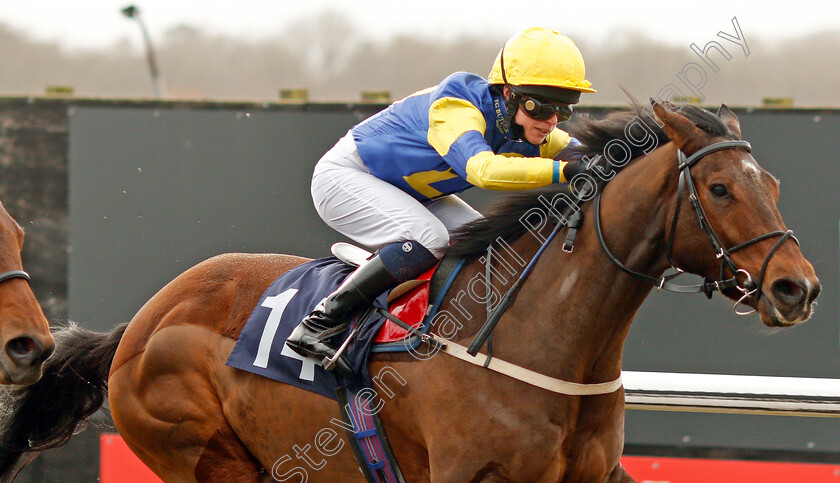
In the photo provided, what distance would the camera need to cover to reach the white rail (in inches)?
148

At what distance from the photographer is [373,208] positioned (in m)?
3.09

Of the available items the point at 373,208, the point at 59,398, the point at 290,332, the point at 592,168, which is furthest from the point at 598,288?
the point at 59,398

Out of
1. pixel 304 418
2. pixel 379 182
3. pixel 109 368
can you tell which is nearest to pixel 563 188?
pixel 379 182

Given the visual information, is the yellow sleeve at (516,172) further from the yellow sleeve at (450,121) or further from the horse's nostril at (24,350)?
the horse's nostril at (24,350)

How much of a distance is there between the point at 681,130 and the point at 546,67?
0.52 meters

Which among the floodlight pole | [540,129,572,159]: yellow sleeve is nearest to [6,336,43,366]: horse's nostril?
[540,129,572,159]: yellow sleeve

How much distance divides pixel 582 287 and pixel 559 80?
2.20 feet

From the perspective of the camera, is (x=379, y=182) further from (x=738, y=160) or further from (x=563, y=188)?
(x=738, y=160)

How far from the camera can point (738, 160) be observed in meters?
2.44

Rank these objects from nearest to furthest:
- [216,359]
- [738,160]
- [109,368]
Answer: [738,160] < [216,359] < [109,368]

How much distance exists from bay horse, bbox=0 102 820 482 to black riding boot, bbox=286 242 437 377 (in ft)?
0.47

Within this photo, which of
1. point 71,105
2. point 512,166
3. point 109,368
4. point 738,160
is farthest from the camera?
point 71,105

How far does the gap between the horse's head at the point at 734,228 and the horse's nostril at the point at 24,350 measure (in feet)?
6.01

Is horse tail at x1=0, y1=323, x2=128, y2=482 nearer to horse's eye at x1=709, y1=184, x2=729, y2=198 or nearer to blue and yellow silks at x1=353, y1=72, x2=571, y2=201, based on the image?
blue and yellow silks at x1=353, y1=72, x2=571, y2=201
